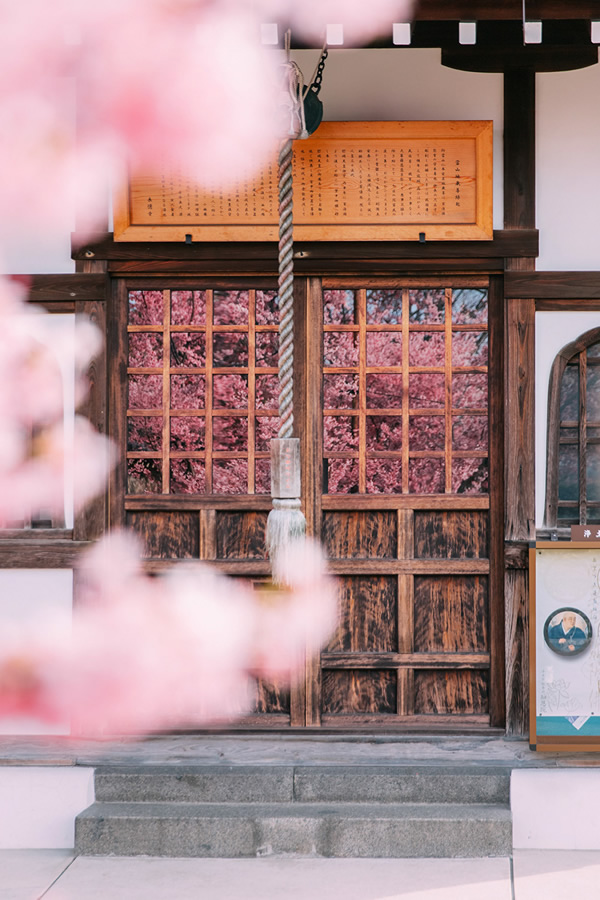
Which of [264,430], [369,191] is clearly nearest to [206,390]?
[264,430]

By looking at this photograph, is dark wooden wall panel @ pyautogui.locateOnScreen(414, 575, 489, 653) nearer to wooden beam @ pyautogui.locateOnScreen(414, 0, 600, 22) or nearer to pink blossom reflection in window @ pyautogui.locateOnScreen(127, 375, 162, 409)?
pink blossom reflection in window @ pyautogui.locateOnScreen(127, 375, 162, 409)

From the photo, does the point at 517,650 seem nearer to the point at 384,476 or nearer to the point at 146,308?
the point at 384,476

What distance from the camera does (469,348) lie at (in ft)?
15.4

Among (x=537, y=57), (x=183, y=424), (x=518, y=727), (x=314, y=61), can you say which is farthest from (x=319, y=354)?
(x=518, y=727)

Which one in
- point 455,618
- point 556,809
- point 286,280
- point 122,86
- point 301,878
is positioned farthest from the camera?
point 455,618

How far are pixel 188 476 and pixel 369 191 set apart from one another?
175cm

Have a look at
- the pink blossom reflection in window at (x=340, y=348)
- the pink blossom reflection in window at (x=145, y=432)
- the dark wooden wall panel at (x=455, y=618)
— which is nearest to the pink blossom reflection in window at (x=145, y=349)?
the pink blossom reflection in window at (x=145, y=432)

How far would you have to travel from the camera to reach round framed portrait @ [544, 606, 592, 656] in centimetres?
431

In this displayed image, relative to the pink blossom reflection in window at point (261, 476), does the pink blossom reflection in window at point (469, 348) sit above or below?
above

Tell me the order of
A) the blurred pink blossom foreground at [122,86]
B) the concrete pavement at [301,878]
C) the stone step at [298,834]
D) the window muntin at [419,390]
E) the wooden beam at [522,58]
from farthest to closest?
the window muntin at [419,390]
the wooden beam at [522,58]
the stone step at [298,834]
the concrete pavement at [301,878]
the blurred pink blossom foreground at [122,86]

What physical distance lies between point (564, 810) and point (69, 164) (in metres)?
4.19

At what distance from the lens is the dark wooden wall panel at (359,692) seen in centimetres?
467

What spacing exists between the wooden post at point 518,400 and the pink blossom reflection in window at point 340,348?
797 mm

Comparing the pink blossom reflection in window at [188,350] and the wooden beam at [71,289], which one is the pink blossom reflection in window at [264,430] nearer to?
the pink blossom reflection in window at [188,350]
